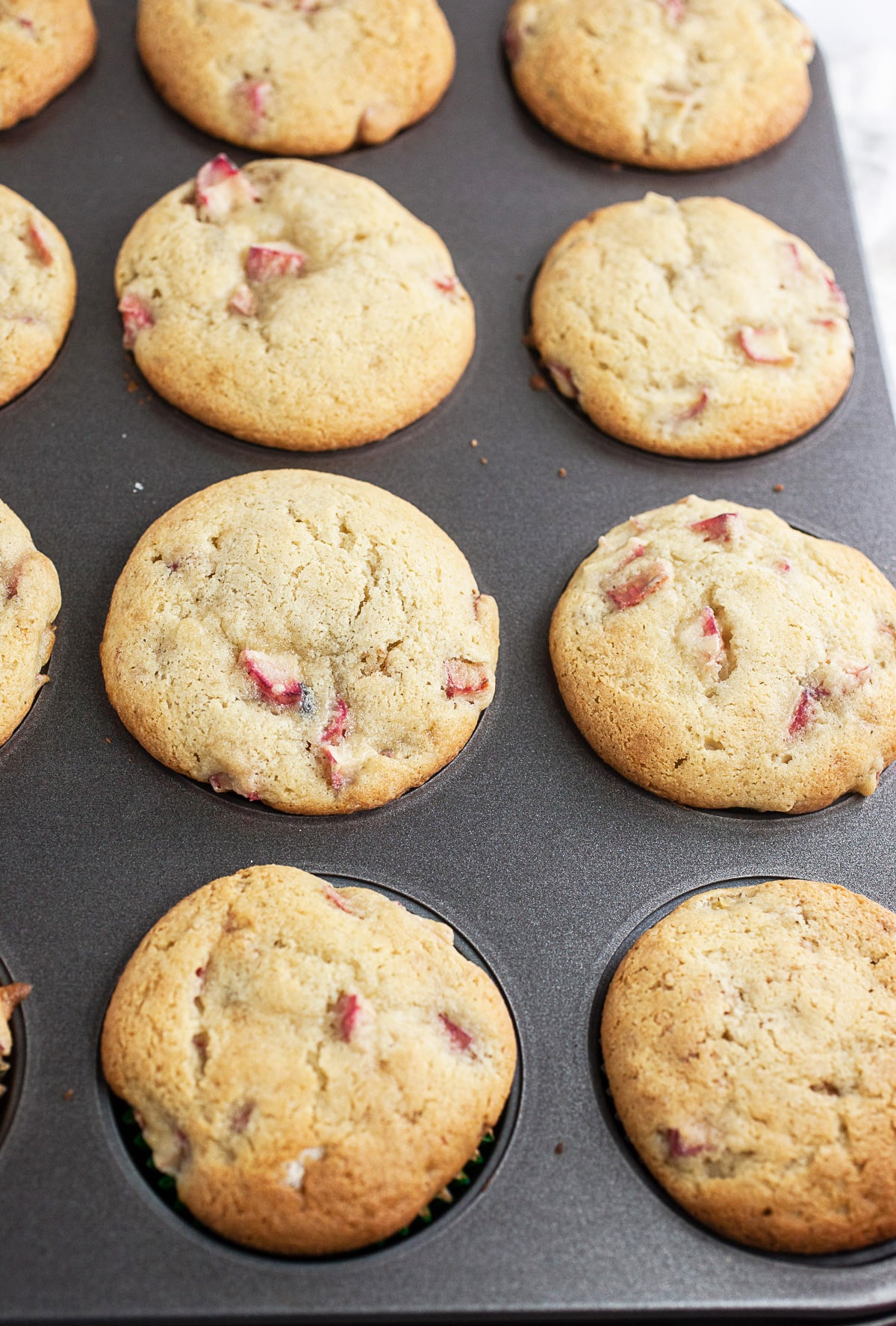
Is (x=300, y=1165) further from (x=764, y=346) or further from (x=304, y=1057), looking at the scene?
(x=764, y=346)

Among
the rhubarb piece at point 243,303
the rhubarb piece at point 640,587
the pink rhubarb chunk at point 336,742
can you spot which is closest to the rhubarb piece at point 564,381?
the rhubarb piece at point 640,587

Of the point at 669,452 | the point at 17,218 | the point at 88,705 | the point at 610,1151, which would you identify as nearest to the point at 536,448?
the point at 669,452

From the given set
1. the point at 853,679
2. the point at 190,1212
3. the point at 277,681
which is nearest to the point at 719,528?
the point at 853,679

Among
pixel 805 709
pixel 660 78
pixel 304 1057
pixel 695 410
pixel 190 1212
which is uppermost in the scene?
pixel 660 78

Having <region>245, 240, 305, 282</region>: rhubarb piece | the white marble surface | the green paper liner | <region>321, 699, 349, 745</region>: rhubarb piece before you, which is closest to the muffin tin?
the green paper liner

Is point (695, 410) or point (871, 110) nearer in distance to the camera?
point (695, 410)

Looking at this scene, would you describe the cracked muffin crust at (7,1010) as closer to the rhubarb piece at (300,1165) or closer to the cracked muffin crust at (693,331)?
the rhubarb piece at (300,1165)

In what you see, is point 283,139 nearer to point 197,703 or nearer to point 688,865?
point 197,703

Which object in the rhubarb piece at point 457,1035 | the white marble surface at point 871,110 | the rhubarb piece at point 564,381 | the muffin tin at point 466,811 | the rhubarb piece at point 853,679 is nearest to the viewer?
the muffin tin at point 466,811
